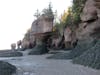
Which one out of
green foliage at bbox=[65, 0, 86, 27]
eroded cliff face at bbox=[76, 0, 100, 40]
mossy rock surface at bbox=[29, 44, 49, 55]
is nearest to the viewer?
eroded cliff face at bbox=[76, 0, 100, 40]

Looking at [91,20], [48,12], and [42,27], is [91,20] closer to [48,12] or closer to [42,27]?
[42,27]

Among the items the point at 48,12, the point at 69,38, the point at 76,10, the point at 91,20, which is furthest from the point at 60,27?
the point at 91,20

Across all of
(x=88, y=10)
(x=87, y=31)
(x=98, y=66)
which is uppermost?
(x=88, y=10)

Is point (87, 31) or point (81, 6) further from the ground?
point (81, 6)

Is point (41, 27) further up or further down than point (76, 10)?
further down

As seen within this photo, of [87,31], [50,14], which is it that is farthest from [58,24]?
[87,31]

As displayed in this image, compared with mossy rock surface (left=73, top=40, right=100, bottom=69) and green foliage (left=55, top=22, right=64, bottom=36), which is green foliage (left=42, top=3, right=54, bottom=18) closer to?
green foliage (left=55, top=22, right=64, bottom=36)

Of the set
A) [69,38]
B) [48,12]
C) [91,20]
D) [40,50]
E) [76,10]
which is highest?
[48,12]

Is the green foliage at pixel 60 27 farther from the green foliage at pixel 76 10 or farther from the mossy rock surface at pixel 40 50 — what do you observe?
the green foliage at pixel 76 10

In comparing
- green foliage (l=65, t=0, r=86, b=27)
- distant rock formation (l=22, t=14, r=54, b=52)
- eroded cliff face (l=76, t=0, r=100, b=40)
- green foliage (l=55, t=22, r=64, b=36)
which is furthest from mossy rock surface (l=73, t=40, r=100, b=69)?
distant rock formation (l=22, t=14, r=54, b=52)

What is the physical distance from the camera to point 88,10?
3488 centimetres

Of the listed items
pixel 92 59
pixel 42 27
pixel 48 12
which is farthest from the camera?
pixel 48 12

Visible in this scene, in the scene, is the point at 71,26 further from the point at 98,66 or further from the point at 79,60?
the point at 98,66

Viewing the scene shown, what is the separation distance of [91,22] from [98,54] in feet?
39.7
